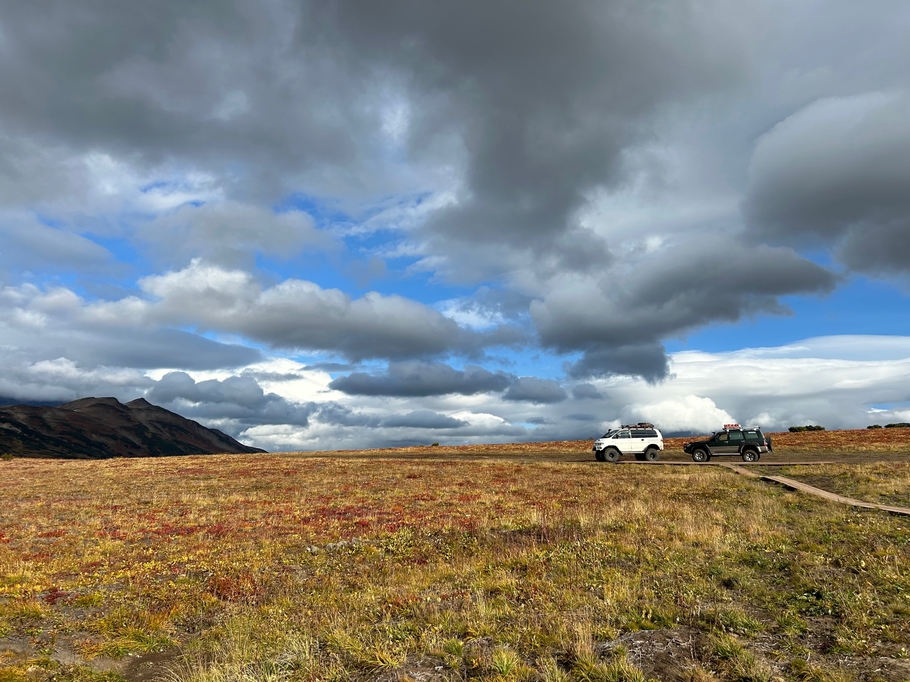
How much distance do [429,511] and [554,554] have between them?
30.0ft

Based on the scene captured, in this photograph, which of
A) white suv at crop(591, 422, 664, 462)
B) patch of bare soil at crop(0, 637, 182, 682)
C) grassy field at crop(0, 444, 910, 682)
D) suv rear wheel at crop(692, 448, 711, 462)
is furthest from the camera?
white suv at crop(591, 422, 664, 462)

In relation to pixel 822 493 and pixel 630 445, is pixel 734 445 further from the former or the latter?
pixel 822 493

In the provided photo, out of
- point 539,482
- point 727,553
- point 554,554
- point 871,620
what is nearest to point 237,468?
point 539,482

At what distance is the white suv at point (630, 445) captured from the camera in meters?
43.2

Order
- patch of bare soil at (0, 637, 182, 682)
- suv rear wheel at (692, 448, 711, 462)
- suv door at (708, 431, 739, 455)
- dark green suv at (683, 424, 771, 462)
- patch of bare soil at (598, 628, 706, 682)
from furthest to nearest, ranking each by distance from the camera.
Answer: suv rear wheel at (692, 448, 711, 462), suv door at (708, 431, 739, 455), dark green suv at (683, 424, 771, 462), patch of bare soil at (0, 637, 182, 682), patch of bare soil at (598, 628, 706, 682)

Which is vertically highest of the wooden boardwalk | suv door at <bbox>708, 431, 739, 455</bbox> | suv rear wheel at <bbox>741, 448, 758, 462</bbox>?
suv door at <bbox>708, 431, 739, 455</bbox>

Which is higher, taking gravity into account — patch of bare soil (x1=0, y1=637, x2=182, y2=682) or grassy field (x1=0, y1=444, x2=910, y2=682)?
grassy field (x1=0, y1=444, x2=910, y2=682)

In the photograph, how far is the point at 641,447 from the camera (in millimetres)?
43375

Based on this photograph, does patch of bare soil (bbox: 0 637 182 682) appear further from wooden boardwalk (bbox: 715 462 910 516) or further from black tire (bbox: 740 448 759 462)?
black tire (bbox: 740 448 759 462)

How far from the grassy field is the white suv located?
18589mm

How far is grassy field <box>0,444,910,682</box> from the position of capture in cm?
775

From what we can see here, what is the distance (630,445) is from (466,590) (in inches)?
1384

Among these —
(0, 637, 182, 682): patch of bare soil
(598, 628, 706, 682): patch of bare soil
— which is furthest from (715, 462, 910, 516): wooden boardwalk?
(0, 637, 182, 682): patch of bare soil

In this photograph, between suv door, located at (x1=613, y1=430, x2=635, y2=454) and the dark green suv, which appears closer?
the dark green suv
